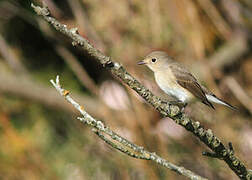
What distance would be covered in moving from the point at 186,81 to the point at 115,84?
73 centimetres

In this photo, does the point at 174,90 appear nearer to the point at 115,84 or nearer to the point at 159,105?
the point at 115,84

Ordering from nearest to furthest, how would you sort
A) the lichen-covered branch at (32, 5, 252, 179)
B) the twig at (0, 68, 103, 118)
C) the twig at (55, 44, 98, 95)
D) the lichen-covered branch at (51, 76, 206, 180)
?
1. the lichen-covered branch at (32, 5, 252, 179)
2. the lichen-covered branch at (51, 76, 206, 180)
3. the twig at (55, 44, 98, 95)
4. the twig at (0, 68, 103, 118)

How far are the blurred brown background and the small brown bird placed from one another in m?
0.07

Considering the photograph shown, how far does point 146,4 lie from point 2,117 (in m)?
1.07

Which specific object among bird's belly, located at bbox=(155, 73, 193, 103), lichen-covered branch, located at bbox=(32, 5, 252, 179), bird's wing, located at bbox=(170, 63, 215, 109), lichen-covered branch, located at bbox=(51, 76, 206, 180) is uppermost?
bird's wing, located at bbox=(170, 63, 215, 109)

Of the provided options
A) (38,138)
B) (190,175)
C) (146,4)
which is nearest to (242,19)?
(146,4)

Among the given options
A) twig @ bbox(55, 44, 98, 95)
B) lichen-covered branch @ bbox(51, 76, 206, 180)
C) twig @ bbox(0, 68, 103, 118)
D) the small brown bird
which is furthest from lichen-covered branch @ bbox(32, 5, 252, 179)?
twig @ bbox(0, 68, 103, 118)

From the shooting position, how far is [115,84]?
3.20 metres

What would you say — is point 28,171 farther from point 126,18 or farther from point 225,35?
point 225,35

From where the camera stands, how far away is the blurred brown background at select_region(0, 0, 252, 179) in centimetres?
242

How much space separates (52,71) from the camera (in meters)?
3.40

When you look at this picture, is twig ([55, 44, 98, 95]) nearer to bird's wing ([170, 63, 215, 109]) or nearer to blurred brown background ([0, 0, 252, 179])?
blurred brown background ([0, 0, 252, 179])

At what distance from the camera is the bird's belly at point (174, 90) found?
2.52 meters

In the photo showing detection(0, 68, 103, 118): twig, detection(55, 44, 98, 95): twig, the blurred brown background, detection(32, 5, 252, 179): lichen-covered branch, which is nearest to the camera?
detection(32, 5, 252, 179): lichen-covered branch
